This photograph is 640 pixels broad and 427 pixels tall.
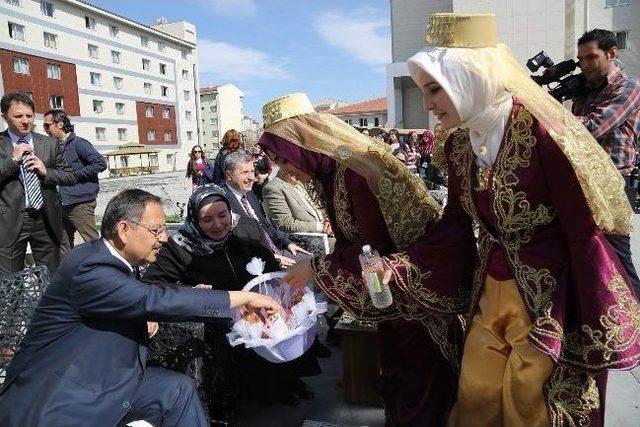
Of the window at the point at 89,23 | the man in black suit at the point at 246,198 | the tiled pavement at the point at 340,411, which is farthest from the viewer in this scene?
the window at the point at 89,23

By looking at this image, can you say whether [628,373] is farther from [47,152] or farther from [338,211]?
[47,152]

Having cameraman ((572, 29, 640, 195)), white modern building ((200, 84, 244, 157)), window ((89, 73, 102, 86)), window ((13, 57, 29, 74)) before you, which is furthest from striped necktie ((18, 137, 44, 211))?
white modern building ((200, 84, 244, 157))

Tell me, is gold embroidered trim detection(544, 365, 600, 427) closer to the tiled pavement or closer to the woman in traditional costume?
the woman in traditional costume

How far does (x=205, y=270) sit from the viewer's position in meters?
2.68

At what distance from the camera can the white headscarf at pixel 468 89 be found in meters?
1.46

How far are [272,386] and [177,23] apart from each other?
53199 millimetres

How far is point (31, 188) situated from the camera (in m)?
3.35

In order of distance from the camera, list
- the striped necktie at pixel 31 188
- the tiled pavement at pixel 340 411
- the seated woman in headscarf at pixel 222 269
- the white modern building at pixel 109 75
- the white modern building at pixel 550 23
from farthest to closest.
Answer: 1. the white modern building at pixel 109 75
2. the white modern building at pixel 550 23
3. the striped necktie at pixel 31 188
4. the seated woman in headscarf at pixel 222 269
5. the tiled pavement at pixel 340 411

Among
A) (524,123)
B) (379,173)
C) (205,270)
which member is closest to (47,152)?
(205,270)

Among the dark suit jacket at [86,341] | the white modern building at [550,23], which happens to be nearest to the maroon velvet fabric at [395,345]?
the dark suit jacket at [86,341]

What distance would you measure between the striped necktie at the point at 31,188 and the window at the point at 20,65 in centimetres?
3263

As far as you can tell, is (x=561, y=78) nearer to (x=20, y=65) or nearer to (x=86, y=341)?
(x=86, y=341)

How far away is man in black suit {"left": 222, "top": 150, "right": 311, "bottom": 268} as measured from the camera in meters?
3.52

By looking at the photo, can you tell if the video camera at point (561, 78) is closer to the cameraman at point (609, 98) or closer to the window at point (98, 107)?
the cameraman at point (609, 98)
